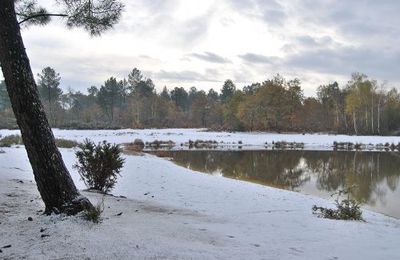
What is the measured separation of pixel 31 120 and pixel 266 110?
62247 mm

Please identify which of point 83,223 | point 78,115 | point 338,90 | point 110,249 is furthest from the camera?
point 78,115

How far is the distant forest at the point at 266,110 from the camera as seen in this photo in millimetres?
65938

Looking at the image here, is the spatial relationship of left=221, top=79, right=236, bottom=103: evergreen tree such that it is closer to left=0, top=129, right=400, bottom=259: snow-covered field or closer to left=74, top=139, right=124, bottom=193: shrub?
left=74, top=139, right=124, bottom=193: shrub

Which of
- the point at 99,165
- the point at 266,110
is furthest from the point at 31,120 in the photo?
the point at 266,110

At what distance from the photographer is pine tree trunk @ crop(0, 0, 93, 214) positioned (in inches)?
211

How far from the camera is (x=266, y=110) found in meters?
66.2

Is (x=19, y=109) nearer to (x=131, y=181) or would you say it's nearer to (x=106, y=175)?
(x=106, y=175)

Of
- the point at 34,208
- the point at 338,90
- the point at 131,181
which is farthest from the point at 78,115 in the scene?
the point at 34,208

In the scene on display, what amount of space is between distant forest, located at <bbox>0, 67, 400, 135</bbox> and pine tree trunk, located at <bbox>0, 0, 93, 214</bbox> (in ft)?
184

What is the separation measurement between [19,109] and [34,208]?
5.66ft

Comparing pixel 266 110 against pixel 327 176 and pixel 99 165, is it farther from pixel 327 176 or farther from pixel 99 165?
pixel 99 165

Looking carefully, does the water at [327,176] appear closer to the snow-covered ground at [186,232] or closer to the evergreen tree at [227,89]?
the snow-covered ground at [186,232]

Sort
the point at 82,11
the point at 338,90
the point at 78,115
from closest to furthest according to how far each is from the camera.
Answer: the point at 82,11
the point at 338,90
the point at 78,115

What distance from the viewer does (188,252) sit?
4672 millimetres
